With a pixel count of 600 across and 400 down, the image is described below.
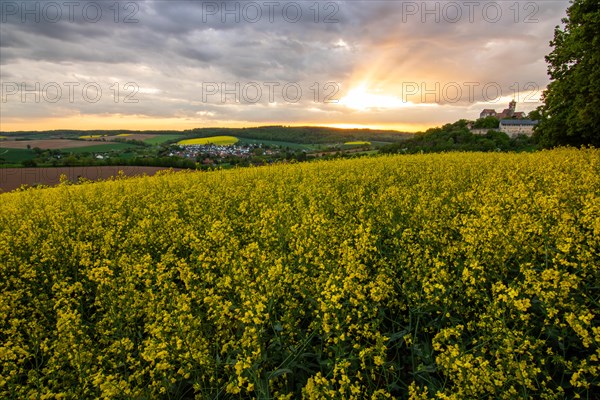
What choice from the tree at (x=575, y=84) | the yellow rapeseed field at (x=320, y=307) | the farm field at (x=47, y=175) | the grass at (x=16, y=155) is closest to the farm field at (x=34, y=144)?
the grass at (x=16, y=155)

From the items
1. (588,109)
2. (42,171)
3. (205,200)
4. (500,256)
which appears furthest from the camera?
(42,171)

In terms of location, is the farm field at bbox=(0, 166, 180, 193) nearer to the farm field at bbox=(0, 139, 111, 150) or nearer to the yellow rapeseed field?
the yellow rapeseed field

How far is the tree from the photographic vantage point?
1884 cm

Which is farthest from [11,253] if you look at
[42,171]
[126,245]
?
[42,171]

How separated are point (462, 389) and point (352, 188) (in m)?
7.70

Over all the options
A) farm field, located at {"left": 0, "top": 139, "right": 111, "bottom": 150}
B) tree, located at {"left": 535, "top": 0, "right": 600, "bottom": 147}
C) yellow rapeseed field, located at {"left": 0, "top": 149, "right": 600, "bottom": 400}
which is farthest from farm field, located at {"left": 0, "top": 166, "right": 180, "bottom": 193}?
tree, located at {"left": 535, "top": 0, "right": 600, "bottom": 147}

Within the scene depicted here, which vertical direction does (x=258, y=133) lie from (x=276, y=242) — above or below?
above

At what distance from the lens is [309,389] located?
8.14 feet

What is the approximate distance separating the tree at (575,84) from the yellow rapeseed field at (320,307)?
16214 mm

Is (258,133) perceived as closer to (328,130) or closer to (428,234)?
(328,130)

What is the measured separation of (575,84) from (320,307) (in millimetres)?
25325

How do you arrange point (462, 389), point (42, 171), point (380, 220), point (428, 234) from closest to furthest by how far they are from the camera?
point (462, 389), point (428, 234), point (380, 220), point (42, 171)

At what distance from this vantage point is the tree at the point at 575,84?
18.8m

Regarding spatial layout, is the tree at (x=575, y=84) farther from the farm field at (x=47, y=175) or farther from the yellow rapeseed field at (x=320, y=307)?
the farm field at (x=47, y=175)
